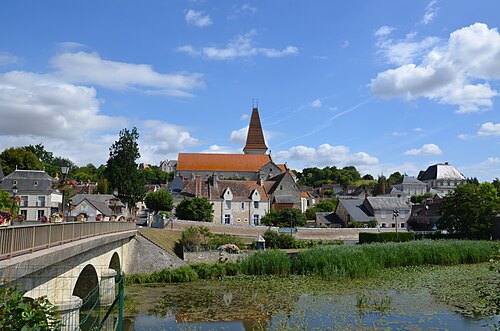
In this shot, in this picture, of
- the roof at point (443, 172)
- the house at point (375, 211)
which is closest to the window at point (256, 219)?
the house at point (375, 211)

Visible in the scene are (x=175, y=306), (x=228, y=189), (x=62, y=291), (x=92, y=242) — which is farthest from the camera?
(x=228, y=189)

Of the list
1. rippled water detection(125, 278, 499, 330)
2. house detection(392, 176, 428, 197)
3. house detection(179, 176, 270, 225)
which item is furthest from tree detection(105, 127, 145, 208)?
house detection(392, 176, 428, 197)

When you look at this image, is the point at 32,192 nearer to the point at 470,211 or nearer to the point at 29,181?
the point at 29,181

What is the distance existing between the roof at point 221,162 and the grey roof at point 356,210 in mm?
24350

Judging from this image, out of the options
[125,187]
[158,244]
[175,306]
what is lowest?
[175,306]

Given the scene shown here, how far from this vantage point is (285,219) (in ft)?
168

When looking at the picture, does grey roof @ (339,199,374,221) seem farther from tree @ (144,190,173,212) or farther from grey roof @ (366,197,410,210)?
tree @ (144,190,173,212)

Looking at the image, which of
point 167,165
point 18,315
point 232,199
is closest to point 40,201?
point 232,199

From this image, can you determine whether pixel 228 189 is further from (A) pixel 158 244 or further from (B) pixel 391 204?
(A) pixel 158 244

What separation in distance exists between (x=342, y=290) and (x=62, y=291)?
45.0ft

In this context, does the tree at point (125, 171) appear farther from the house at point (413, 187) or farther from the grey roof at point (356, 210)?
the house at point (413, 187)

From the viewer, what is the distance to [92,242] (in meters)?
13.8

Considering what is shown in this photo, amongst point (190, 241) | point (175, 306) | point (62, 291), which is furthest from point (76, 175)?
point (62, 291)

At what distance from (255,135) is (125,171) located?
181 ft
